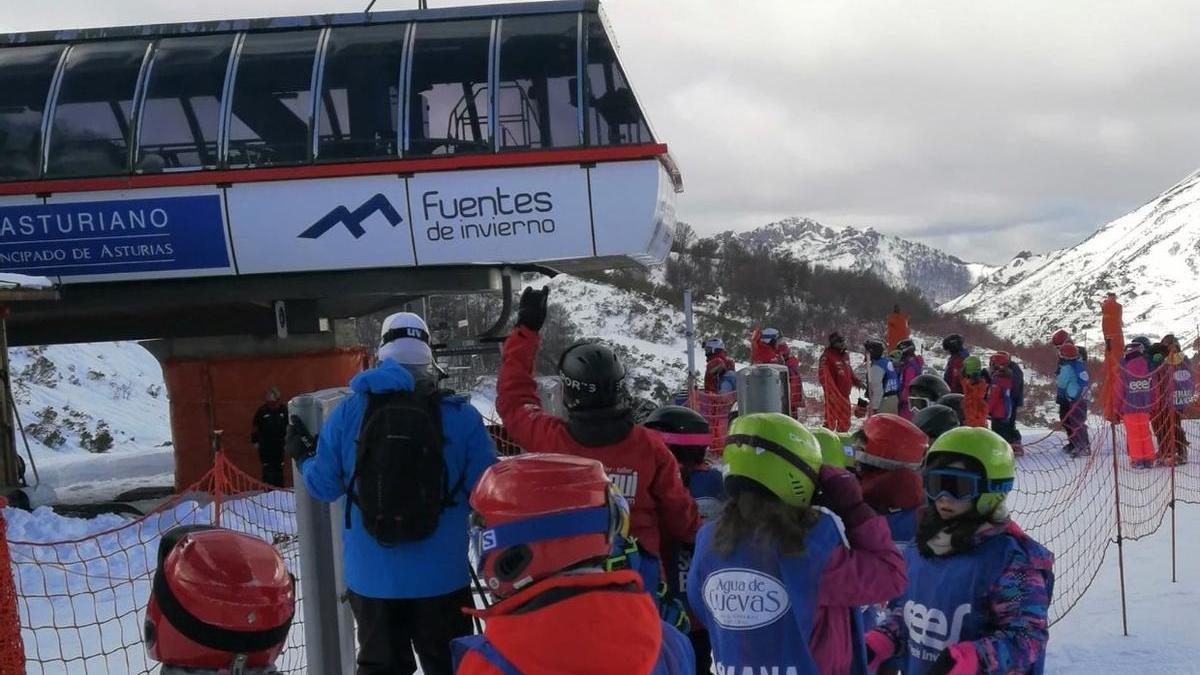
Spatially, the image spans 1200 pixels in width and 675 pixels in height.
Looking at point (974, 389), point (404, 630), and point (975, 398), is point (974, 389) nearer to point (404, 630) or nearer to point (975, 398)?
point (975, 398)

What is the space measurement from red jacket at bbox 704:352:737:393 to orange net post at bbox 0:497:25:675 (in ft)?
32.4

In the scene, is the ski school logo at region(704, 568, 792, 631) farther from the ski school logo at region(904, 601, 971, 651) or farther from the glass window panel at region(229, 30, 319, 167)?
the glass window panel at region(229, 30, 319, 167)

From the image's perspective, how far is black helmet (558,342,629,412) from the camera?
3.53 metres

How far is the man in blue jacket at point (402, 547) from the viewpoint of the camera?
3.62 metres

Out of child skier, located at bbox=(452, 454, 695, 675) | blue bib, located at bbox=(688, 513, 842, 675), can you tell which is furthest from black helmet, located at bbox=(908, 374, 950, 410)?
child skier, located at bbox=(452, 454, 695, 675)

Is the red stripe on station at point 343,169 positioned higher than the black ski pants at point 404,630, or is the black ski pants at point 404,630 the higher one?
the red stripe on station at point 343,169

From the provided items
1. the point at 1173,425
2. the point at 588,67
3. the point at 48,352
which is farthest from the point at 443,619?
the point at 48,352

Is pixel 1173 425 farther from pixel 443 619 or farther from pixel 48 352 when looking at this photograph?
pixel 48 352

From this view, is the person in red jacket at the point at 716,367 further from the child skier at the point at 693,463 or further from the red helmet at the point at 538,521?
the red helmet at the point at 538,521

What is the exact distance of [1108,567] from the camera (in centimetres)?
770

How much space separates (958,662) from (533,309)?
7.02 ft

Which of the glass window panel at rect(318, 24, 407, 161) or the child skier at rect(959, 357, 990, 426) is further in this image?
the child skier at rect(959, 357, 990, 426)

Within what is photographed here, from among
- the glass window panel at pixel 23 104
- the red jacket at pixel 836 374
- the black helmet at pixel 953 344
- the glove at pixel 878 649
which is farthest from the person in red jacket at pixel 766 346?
the glove at pixel 878 649

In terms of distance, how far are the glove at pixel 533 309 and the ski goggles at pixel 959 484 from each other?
1683 mm
